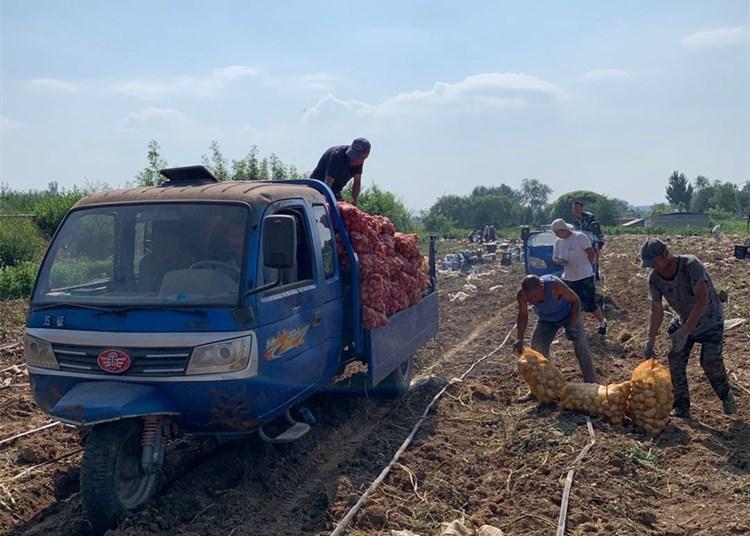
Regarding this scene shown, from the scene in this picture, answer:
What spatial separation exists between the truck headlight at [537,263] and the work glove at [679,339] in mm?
7615

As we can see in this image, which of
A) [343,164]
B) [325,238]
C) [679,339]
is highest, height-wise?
[343,164]

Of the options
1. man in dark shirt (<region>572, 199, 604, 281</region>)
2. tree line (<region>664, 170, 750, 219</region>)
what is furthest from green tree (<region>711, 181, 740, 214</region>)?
man in dark shirt (<region>572, 199, 604, 281</region>)

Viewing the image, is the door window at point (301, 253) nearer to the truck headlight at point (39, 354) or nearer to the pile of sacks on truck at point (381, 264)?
the pile of sacks on truck at point (381, 264)

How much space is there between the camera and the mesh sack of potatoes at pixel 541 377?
24.3ft

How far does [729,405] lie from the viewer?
286 inches

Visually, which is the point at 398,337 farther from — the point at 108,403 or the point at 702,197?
the point at 702,197

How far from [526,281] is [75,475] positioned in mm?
4664

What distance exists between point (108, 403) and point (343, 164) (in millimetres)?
4865

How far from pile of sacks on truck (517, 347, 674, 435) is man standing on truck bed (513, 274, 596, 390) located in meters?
0.52

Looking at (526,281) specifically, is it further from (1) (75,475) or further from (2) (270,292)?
(1) (75,475)

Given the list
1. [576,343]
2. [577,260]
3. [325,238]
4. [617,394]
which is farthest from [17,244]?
[617,394]

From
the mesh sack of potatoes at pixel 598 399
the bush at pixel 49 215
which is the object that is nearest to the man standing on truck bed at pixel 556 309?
the mesh sack of potatoes at pixel 598 399

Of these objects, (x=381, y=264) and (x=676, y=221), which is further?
(x=676, y=221)

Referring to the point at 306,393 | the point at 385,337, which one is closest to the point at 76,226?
the point at 306,393
